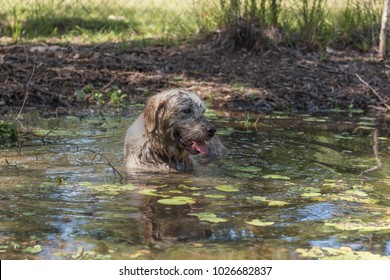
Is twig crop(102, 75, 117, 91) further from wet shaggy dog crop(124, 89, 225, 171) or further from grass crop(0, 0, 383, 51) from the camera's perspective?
wet shaggy dog crop(124, 89, 225, 171)

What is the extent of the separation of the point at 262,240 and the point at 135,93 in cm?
724

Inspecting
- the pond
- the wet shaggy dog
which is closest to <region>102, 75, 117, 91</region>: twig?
the pond

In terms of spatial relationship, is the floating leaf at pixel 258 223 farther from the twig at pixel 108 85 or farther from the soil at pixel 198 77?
the twig at pixel 108 85

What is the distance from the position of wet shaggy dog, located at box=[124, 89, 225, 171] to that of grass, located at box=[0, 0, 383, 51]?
6.82m

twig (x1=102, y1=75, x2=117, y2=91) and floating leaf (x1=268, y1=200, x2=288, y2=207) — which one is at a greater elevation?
twig (x1=102, y1=75, x2=117, y2=91)

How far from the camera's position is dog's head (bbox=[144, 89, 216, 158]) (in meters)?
7.66

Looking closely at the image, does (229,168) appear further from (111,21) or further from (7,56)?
(111,21)

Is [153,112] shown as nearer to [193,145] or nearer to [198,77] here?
[193,145]

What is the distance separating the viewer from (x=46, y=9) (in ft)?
54.4

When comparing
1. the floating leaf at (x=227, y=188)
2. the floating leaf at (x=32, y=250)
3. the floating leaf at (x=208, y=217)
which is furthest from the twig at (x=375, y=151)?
the floating leaf at (x=32, y=250)

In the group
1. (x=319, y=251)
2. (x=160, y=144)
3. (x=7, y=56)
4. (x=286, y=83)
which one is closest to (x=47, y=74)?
(x=7, y=56)

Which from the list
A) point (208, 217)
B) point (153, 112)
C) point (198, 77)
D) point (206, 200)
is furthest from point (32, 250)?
point (198, 77)

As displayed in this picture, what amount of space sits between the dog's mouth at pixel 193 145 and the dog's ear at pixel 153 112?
0.85 feet

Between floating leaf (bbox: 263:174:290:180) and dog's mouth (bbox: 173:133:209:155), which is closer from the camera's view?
floating leaf (bbox: 263:174:290:180)
